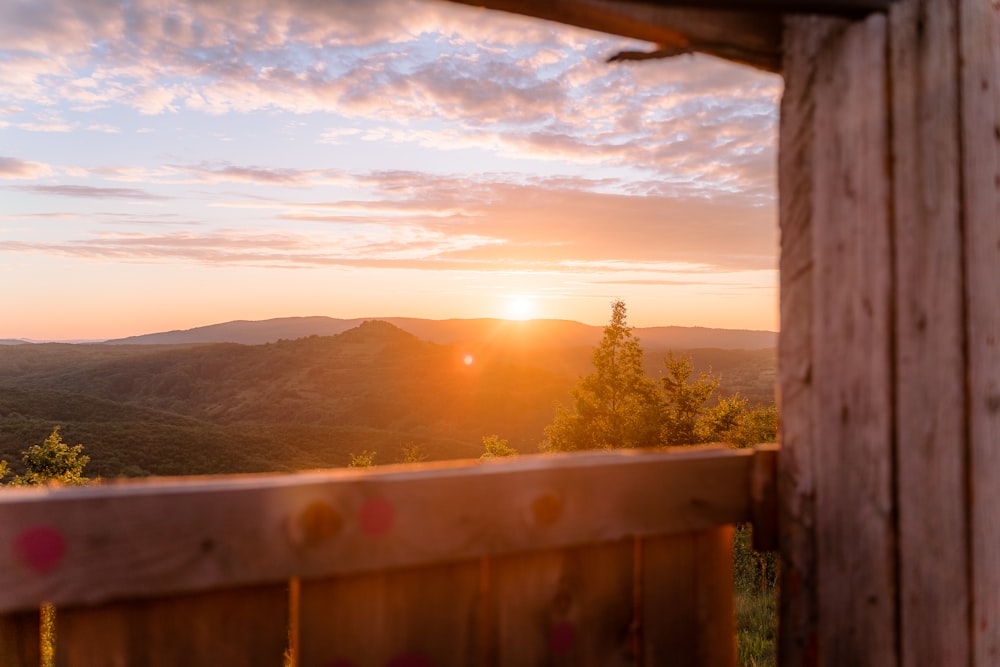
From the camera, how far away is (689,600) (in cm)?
169

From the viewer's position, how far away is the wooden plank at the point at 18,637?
1.17 meters

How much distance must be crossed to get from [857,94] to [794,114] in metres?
0.15

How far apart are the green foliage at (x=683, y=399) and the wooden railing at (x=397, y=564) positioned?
25.4 meters

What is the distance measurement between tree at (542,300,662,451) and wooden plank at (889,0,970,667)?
26.1 meters

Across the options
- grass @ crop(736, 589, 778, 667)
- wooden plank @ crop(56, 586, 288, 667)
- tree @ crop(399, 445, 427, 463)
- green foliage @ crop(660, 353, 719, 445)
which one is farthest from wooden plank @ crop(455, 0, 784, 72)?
tree @ crop(399, 445, 427, 463)

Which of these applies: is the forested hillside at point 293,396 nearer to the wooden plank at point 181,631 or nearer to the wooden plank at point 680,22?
the wooden plank at point 181,631

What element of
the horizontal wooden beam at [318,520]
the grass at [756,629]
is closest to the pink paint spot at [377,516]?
the horizontal wooden beam at [318,520]

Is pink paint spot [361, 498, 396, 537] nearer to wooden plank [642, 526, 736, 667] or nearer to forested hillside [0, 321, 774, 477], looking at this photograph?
wooden plank [642, 526, 736, 667]

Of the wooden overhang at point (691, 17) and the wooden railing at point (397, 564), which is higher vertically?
the wooden overhang at point (691, 17)

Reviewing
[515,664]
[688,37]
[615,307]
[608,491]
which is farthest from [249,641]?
[615,307]

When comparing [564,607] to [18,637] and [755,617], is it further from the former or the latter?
[755,617]

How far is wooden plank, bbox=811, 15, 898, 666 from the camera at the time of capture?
59.7 inches

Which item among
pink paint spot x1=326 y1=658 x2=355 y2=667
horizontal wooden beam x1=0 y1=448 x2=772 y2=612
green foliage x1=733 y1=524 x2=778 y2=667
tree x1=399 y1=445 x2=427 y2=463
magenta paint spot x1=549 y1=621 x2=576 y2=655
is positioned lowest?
tree x1=399 y1=445 x2=427 y2=463

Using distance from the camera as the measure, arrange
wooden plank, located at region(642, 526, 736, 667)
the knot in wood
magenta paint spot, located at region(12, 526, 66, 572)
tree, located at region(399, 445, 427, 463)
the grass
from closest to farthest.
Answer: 1. magenta paint spot, located at region(12, 526, 66, 572)
2. the knot in wood
3. wooden plank, located at region(642, 526, 736, 667)
4. the grass
5. tree, located at region(399, 445, 427, 463)
